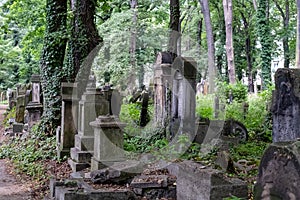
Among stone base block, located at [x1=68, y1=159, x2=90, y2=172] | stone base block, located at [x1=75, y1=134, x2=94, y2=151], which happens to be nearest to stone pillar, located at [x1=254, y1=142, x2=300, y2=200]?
stone base block, located at [x1=68, y1=159, x2=90, y2=172]

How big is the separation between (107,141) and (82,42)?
488cm

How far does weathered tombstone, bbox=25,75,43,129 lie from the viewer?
545 inches

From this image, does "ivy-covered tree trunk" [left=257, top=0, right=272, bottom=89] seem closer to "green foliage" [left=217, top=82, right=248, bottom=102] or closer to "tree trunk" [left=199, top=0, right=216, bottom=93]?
"tree trunk" [left=199, top=0, right=216, bottom=93]

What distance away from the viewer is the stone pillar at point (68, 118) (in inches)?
368

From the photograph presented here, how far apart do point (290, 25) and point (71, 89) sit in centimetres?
2867

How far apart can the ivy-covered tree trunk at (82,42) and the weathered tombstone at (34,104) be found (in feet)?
9.72

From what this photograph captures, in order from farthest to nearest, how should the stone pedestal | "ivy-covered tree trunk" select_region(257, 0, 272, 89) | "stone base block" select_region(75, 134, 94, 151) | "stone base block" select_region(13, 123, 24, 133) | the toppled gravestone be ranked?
"ivy-covered tree trunk" select_region(257, 0, 272, 89) → "stone base block" select_region(13, 123, 24, 133) → "stone base block" select_region(75, 134, 94, 151) → the stone pedestal → the toppled gravestone

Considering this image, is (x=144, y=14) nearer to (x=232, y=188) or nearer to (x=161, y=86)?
(x=161, y=86)

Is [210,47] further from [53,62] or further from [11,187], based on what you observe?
[11,187]

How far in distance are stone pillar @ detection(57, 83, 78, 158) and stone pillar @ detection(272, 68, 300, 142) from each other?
15.5ft

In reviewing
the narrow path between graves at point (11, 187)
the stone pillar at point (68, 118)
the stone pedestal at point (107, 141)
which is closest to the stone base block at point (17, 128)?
the narrow path between graves at point (11, 187)

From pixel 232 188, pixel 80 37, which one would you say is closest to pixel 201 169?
pixel 232 188

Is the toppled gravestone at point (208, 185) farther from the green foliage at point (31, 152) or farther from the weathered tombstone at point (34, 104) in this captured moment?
the weathered tombstone at point (34, 104)

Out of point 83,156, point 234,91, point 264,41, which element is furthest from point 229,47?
point 83,156
